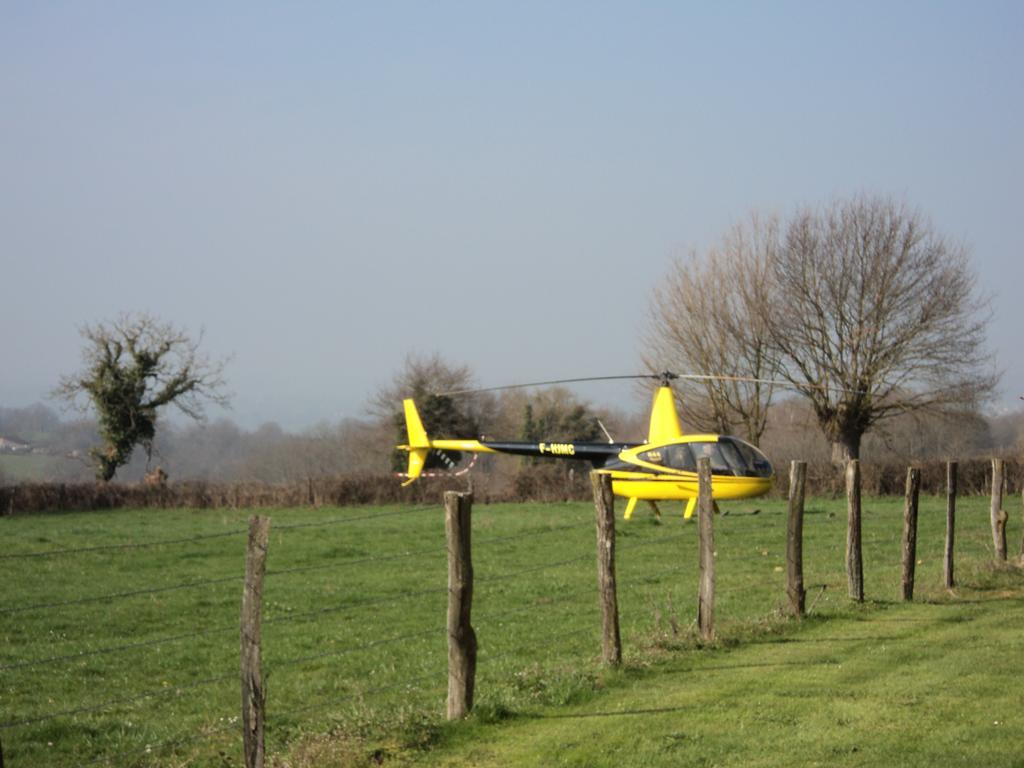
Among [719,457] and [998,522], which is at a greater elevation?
[719,457]

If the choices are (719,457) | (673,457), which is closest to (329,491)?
(673,457)

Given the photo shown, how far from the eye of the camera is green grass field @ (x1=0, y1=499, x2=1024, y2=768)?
796 cm

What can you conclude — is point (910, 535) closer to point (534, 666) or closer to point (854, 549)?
point (854, 549)

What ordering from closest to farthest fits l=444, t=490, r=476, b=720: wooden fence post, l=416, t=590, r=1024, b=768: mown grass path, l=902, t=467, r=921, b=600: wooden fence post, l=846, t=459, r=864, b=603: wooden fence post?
l=416, t=590, r=1024, b=768: mown grass path, l=444, t=490, r=476, b=720: wooden fence post, l=846, t=459, r=864, b=603: wooden fence post, l=902, t=467, r=921, b=600: wooden fence post

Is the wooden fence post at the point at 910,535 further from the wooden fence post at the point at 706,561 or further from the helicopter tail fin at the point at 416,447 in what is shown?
the helicopter tail fin at the point at 416,447

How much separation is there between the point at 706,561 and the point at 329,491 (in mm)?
30292

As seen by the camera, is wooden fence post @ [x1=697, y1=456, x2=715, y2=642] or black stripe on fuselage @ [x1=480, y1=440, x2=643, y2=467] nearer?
wooden fence post @ [x1=697, y1=456, x2=715, y2=642]

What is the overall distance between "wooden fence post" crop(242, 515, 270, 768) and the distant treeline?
32662 millimetres

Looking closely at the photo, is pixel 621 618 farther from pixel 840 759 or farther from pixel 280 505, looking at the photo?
pixel 280 505

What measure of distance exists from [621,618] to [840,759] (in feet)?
23.9

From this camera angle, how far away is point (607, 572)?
33.8ft

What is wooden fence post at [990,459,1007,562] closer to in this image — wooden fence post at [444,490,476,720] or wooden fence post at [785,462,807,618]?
wooden fence post at [785,462,807,618]

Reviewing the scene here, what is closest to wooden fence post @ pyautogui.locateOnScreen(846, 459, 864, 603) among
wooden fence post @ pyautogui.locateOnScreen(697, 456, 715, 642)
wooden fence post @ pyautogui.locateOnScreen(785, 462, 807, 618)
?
wooden fence post @ pyautogui.locateOnScreen(785, 462, 807, 618)

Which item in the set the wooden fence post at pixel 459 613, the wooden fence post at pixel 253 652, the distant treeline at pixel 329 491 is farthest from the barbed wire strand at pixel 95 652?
the distant treeline at pixel 329 491
